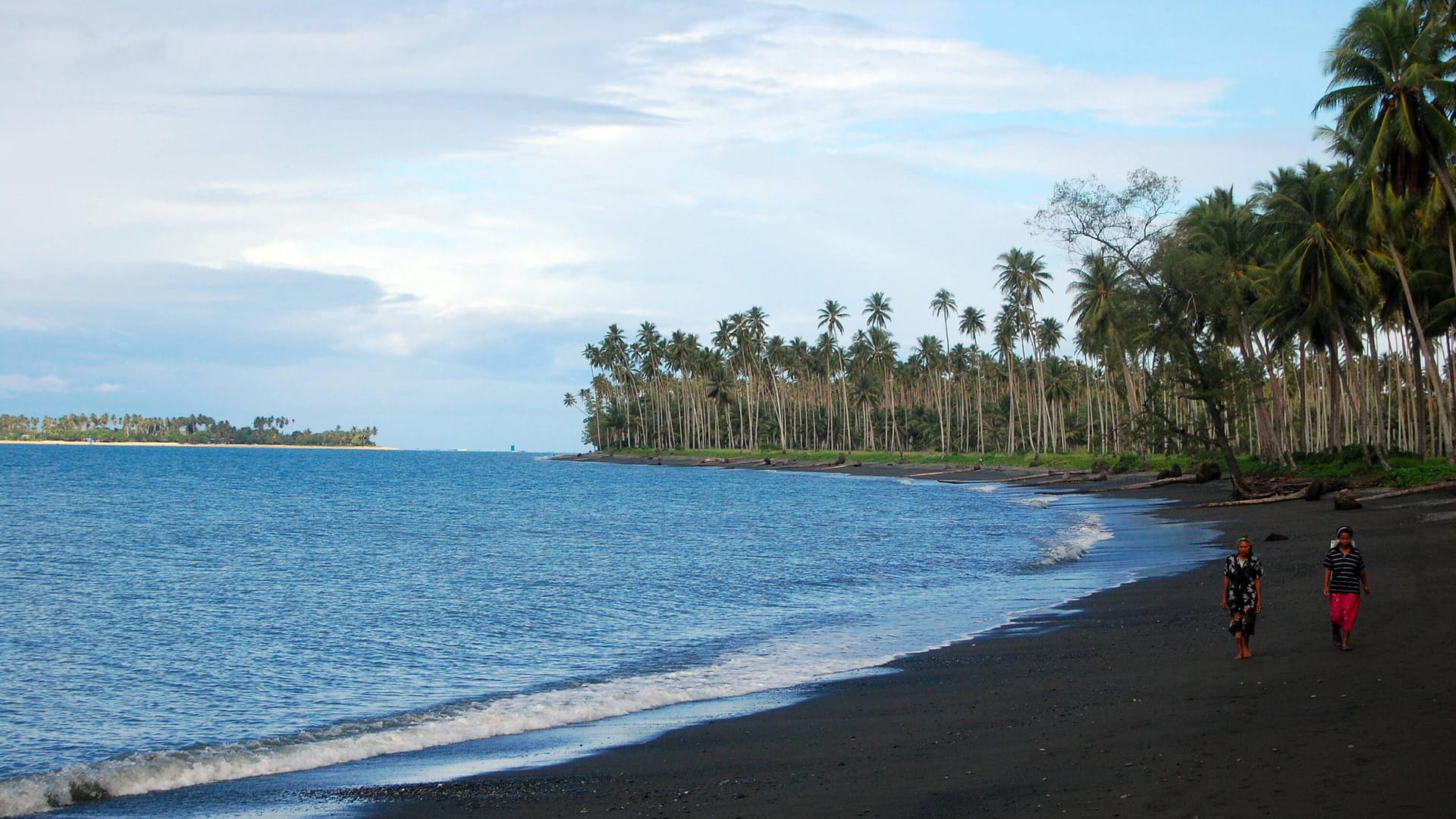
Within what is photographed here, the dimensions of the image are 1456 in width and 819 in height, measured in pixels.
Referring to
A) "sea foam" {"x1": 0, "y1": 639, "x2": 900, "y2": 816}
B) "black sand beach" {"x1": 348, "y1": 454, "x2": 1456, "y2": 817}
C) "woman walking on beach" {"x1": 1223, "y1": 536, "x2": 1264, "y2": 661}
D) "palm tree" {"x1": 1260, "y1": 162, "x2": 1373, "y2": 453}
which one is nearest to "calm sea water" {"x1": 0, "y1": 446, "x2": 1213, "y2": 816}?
"sea foam" {"x1": 0, "y1": 639, "x2": 900, "y2": 816}

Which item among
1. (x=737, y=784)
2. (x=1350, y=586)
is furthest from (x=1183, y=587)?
(x=737, y=784)

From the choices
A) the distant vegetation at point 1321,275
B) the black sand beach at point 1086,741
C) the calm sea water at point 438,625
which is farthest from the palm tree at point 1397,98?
the black sand beach at point 1086,741

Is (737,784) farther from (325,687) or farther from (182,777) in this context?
(325,687)

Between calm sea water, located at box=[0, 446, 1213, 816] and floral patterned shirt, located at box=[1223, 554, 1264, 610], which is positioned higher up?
floral patterned shirt, located at box=[1223, 554, 1264, 610]

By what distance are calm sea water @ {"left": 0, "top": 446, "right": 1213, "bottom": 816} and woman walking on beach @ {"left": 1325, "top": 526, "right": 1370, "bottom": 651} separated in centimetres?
656

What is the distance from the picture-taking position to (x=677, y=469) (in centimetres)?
15262

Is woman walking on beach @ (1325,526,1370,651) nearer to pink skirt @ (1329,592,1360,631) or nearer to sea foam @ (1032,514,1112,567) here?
pink skirt @ (1329,592,1360,631)

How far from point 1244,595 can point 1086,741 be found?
4.72 m

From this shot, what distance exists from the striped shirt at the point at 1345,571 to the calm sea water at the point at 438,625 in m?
6.64

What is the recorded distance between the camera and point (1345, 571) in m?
13.6

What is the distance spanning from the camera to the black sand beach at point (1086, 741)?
27.3ft

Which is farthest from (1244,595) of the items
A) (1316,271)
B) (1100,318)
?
(1100,318)

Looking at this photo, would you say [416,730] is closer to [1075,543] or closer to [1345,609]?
[1345,609]

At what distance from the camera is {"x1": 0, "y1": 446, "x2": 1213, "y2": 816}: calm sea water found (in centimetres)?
1257
